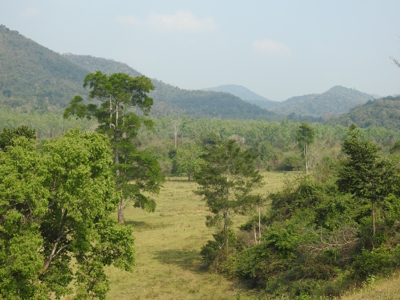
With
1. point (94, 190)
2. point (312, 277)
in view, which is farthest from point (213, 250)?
point (94, 190)

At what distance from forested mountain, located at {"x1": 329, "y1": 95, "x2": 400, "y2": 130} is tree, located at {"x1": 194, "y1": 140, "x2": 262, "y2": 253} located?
13072cm

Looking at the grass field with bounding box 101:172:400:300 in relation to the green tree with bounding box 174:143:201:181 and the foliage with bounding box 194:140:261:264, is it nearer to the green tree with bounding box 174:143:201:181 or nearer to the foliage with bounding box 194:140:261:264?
the foliage with bounding box 194:140:261:264

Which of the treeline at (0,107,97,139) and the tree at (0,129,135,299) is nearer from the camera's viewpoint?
the tree at (0,129,135,299)

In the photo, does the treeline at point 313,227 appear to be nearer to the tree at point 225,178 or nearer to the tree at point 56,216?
the tree at point 225,178

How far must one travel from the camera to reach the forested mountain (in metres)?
146

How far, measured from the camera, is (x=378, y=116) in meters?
153

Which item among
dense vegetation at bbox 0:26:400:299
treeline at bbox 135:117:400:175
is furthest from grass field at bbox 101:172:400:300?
treeline at bbox 135:117:400:175

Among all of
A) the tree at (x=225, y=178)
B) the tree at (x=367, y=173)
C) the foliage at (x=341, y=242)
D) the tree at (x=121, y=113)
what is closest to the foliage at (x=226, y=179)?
the tree at (x=225, y=178)

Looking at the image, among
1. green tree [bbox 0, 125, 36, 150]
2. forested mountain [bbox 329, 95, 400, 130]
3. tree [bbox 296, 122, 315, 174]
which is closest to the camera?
green tree [bbox 0, 125, 36, 150]

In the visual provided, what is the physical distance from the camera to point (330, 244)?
16016mm

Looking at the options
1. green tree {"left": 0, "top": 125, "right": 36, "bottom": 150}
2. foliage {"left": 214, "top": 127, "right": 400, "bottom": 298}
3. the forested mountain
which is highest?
the forested mountain

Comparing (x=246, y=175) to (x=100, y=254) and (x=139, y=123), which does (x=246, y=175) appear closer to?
(x=100, y=254)

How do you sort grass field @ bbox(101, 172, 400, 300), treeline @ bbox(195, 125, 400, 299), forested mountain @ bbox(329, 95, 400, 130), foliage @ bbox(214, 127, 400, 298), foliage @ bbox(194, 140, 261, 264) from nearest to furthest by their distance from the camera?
foliage @ bbox(214, 127, 400, 298) < treeline @ bbox(195, 125, 400, 299) < grass field @ bbox(101, 172, 400, 300) < foliage @ bbox(194, 140, 261, 264) < forested mountain @ bbox(329, 95, 400, 130)

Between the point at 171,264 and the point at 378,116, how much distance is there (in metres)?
148
